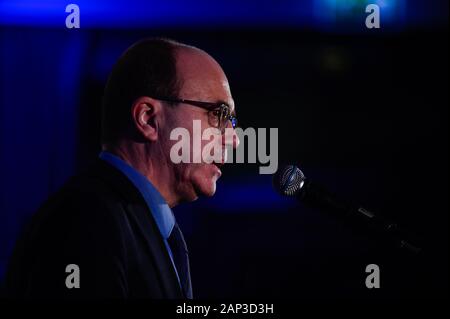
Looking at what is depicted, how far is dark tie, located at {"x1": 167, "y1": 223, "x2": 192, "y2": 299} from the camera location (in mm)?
1467

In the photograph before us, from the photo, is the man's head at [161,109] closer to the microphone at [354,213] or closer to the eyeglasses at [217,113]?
the eyeglasses at [217,113]

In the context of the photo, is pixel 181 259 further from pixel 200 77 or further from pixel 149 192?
pixel 200 77

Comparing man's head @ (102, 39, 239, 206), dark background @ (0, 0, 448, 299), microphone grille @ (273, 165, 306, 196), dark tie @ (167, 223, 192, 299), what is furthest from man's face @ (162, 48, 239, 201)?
dark background @ (0, 0, 448, 299)

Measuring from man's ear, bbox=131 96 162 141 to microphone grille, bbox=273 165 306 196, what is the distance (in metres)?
0.35

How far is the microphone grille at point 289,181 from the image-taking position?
4.40ft

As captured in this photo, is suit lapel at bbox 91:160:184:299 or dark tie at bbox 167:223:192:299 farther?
dark tie at bbox 167:223:192:299

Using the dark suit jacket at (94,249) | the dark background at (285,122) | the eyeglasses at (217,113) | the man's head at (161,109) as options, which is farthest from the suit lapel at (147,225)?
the dark background at (285,122)

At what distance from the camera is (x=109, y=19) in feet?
6.39

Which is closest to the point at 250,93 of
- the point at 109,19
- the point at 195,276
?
the point at 109,19

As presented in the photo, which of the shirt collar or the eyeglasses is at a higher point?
the eyeglasses

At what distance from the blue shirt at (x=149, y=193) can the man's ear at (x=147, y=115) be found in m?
0.10

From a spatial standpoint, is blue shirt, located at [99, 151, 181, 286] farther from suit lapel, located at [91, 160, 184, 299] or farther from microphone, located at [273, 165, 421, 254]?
microphone, located at [273, 165, 421, 254]
